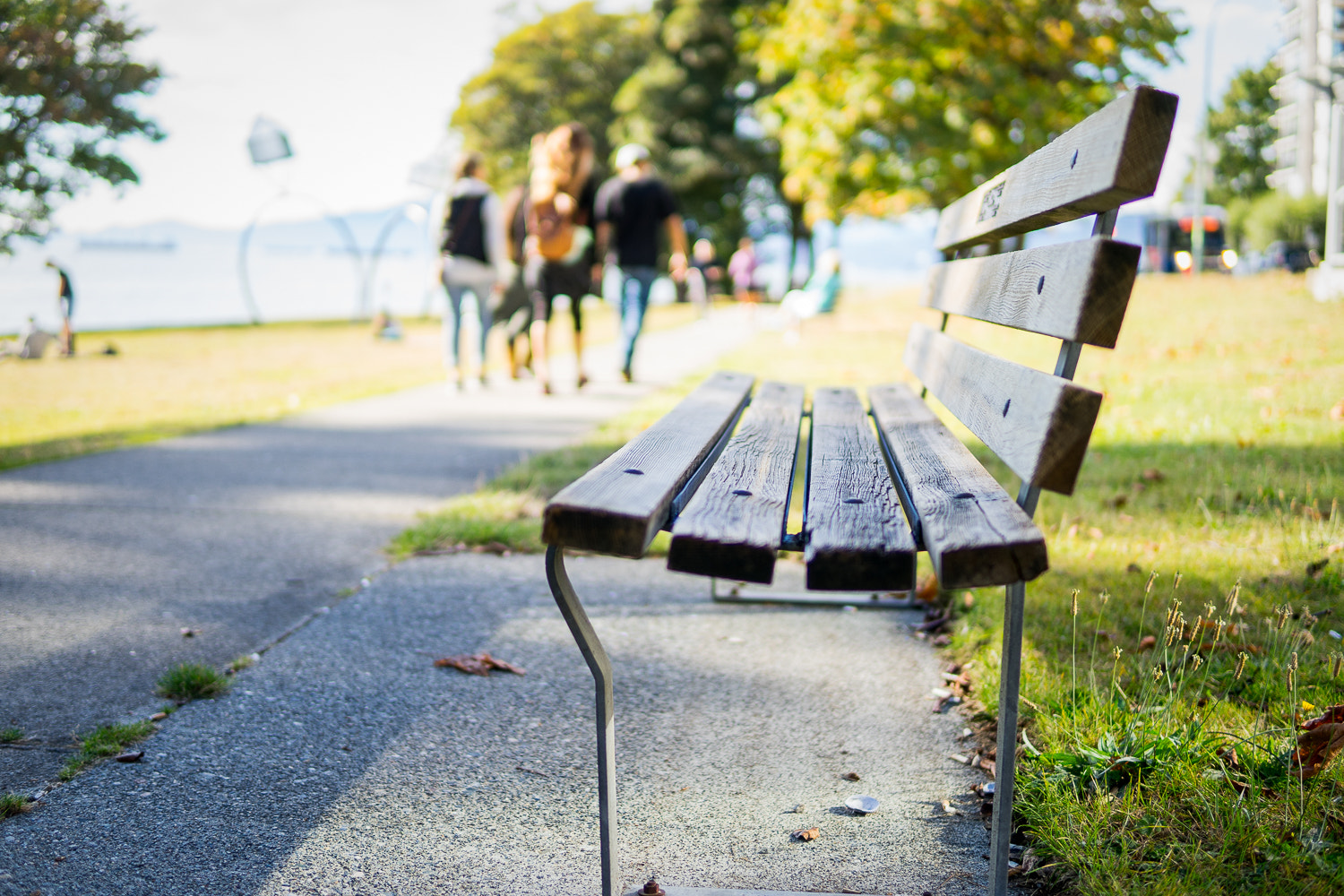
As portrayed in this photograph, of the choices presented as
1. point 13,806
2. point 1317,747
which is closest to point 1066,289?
point 1317,747

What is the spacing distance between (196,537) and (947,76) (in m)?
17.7

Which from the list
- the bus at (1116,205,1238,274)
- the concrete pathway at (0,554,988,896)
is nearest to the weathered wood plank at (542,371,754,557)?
the concrete pathway at (0,554,988,896)

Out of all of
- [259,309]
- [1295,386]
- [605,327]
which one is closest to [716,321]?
[605,327]

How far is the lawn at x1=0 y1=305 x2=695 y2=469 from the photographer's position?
7.11 m

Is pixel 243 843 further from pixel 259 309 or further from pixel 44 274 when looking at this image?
pixel 259 309

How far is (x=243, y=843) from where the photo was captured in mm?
1860

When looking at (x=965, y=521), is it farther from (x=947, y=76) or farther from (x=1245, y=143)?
(x=1245, y=143)

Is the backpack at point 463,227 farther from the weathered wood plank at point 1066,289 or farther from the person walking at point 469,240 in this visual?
the weathered wood plank at point 1066,289

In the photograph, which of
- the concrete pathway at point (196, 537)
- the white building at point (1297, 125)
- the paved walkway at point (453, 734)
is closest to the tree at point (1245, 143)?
the white building at point (1297, 125)

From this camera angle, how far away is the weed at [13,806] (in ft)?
6.33

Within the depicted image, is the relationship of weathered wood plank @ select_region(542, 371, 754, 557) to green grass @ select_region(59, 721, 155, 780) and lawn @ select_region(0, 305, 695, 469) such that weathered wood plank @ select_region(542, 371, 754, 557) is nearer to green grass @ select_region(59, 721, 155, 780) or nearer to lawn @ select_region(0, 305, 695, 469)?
green grass @ select_region(59, 721, 155, 780)

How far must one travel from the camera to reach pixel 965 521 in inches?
62.3

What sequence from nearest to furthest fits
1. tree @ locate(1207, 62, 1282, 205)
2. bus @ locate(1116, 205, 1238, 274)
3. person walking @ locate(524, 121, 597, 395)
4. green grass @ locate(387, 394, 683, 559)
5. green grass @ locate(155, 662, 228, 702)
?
green grass @ locate(155, 662, 228, 702)
green grass @ locate(387, 394, 683, 559)
person walking @ locate(524, 121, 597, 395)
bus @ locate(1116, 205, 1238, 274)
tree @ locate(1207, 62, 1282, 205)

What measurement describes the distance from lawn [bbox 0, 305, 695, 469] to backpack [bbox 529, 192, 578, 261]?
2278 mm
